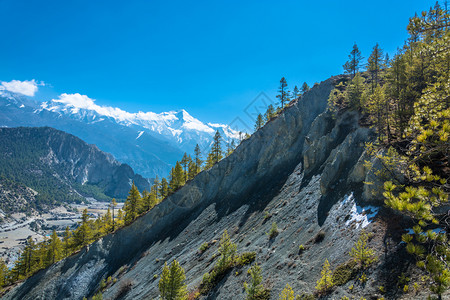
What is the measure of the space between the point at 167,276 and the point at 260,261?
949cm

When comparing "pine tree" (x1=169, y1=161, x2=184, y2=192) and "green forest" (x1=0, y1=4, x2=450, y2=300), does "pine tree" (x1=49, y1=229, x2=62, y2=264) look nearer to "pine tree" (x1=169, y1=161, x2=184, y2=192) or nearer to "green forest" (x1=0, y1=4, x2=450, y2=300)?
"green forest" (x1=0, y1=4, x2=450, y2=300)

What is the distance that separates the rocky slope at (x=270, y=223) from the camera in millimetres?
17219

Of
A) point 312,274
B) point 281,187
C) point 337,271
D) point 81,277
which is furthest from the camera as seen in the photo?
point 81,277

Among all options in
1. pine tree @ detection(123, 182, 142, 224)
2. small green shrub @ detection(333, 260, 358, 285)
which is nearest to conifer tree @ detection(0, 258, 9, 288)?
pine tree @ detection(123, 182, 142, 224)

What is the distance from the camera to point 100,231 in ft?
212

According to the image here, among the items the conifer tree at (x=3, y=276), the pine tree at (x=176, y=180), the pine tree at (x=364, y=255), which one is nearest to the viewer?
the pine tree at (x=364, y=255)

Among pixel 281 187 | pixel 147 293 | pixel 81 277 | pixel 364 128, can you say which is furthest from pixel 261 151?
pixel 81 277

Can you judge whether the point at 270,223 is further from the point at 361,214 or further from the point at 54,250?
the point at 54,250

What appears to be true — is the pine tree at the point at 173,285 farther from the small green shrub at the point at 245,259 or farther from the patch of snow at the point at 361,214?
the patch of snow at the point at 361,214

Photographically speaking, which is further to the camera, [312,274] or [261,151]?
[261,151]

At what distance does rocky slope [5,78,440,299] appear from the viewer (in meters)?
17.2

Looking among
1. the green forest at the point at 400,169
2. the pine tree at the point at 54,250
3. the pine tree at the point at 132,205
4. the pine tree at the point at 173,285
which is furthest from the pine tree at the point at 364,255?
the pine tree at the point at 54,250

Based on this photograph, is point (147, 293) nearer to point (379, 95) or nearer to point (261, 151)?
point (261, 151)

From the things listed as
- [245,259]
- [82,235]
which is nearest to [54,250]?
[82,235]
